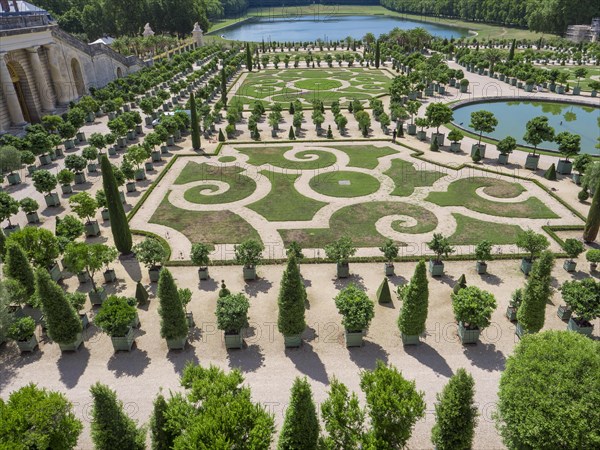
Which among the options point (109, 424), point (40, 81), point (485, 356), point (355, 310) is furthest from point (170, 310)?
point (40, 81)

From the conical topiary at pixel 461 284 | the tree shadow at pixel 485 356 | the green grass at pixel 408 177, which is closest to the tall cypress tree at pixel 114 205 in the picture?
the conical topiary at pixel 461 284

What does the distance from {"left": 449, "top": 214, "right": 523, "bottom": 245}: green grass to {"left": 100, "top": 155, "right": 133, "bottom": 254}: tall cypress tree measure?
82.6 ft

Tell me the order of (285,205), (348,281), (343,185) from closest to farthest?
1. (348,281)
2. (285,205)
3. (343,185)

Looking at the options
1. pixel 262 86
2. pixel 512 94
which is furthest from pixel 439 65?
pixel 262 86

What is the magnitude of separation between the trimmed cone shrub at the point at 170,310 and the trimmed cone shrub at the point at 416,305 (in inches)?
474

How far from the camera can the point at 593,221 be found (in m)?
32.7

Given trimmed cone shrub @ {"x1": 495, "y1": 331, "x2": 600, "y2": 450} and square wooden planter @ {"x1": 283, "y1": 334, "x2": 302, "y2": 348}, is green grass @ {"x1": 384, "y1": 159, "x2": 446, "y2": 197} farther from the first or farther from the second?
trimmed cone shrub @ {"x1": 495, "y1": 331, "x2": 600, "y2": 450}

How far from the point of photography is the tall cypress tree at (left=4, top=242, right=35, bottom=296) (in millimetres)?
26906

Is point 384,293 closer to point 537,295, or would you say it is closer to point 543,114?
point 537,295

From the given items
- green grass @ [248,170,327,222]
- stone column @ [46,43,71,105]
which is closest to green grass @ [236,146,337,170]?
green grass @ [248,170,327,222]

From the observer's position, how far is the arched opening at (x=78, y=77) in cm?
8600

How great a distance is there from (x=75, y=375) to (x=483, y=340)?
22.5m

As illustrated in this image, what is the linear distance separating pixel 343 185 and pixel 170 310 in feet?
84.9

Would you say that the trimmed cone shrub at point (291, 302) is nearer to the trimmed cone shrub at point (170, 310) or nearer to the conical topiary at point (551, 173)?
the trimmed cone shrub at point (170, 310)
